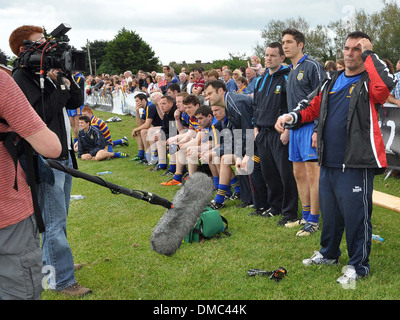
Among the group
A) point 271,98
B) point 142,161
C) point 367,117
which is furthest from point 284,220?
point 142,161

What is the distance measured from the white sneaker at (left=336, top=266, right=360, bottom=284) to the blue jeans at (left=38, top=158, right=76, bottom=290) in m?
2.58

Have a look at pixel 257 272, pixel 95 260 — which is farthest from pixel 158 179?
pixel 257 272

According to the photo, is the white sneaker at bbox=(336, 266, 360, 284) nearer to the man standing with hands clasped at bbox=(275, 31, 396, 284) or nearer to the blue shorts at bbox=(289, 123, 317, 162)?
the man standing with hands clasped at bbox=(275, 31, 396, 284)

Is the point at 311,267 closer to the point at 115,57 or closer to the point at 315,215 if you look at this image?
the point at 315,215

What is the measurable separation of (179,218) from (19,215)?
163cm

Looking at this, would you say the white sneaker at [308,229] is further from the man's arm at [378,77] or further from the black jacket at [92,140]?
the black jacket at [92,140]

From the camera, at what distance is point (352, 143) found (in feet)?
12.8

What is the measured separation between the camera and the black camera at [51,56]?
A: 309 centimetres

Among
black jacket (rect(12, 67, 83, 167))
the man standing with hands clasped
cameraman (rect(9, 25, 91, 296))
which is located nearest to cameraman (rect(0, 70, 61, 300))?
→ cameraman (rect(9, 25, 91, 296))

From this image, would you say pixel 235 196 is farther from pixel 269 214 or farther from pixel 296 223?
pixel 296 223

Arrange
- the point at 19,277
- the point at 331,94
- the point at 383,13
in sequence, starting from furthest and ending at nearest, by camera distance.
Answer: the point at 383,13 < the point at 331,94 < the point at 19,277

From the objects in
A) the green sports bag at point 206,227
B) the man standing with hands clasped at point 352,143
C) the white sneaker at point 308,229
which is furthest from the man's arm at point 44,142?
the white sneaker at point 308,229

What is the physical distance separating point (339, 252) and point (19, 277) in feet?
10.7

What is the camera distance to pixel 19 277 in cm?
246
